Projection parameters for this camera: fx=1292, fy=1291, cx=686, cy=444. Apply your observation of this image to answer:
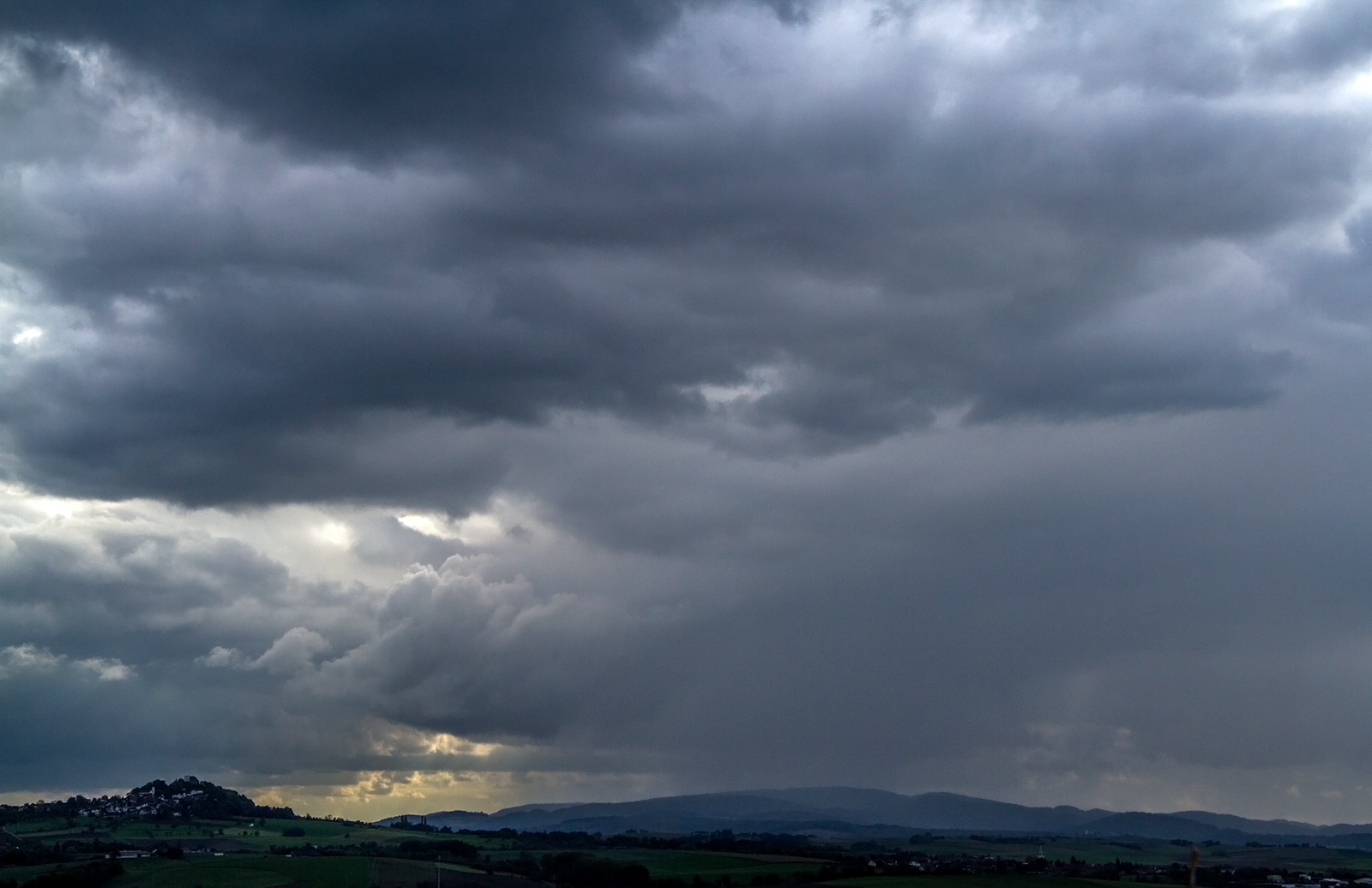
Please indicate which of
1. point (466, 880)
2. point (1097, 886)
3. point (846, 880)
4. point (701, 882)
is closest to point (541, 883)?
point (466, 880)

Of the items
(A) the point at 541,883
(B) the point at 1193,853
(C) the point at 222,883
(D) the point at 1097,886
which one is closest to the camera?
(B) the point at 1193,853

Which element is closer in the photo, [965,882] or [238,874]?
[238,874]

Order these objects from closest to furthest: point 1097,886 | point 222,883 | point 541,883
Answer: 1. point 222,883
2. point 1097,886
3. point 541,883

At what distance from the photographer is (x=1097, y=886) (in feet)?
600

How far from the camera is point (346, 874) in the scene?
614 ft

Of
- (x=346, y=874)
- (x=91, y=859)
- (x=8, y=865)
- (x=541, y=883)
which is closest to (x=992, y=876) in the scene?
(x=541, y=883)

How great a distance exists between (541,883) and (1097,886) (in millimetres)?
81114

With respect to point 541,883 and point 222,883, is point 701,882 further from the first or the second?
point 222,883

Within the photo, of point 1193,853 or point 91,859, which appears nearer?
point 1193,853

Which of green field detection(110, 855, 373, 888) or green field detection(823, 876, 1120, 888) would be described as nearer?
green field detection(110, 855, 373, 888)

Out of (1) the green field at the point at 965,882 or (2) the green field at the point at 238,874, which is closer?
(2) the green field at the point at 238,874

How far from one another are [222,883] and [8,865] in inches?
2204

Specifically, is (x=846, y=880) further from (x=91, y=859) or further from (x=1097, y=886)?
(x=91, y=859)

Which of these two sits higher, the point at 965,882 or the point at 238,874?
the point at 965,882
